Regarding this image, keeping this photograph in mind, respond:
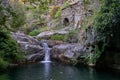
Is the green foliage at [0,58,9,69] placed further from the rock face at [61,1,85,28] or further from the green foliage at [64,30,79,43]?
the rock face at [61,1,85,28]

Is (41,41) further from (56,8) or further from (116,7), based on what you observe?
(116,7)

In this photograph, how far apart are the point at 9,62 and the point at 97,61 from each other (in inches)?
311

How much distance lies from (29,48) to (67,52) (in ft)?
13.7

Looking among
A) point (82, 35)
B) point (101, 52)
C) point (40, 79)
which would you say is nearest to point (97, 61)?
point (101, 52)

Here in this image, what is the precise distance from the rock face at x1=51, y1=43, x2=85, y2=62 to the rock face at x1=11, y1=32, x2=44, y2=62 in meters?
1.60

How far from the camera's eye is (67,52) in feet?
84.7

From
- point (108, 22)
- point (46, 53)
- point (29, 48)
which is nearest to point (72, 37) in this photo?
point (46, 53)

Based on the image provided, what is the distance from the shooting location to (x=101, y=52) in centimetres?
2034

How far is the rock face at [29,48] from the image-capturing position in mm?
26141

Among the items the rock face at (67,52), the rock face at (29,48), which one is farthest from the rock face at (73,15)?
the rock face at (29,48)

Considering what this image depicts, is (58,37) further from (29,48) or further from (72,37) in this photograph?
(29,48)

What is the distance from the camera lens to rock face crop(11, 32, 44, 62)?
85.8ft

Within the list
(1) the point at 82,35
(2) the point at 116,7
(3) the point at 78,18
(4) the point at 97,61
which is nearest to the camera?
(2) the point at 116,7

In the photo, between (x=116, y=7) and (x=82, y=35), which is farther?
(x=82, y=35)
